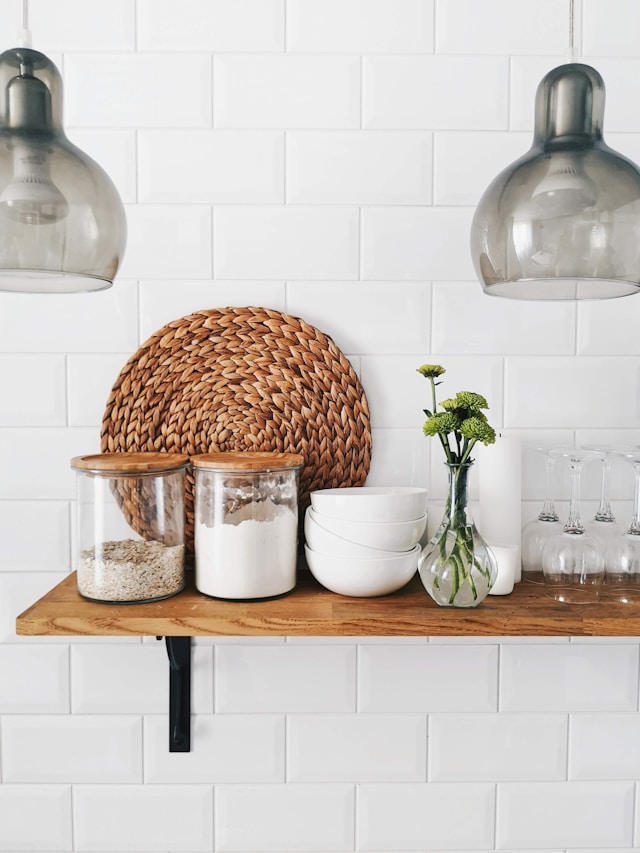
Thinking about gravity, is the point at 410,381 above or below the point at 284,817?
above

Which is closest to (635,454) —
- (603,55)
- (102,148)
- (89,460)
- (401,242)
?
(401,242)

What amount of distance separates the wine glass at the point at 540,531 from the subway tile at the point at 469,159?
419mm

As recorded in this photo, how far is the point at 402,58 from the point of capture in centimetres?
110

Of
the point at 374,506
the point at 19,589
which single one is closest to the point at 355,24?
the point at 374,506

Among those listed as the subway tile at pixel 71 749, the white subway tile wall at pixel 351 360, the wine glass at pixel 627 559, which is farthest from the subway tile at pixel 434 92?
the subway tile at pixel 71 749

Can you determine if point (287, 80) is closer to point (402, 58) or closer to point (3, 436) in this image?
point (402, 58)

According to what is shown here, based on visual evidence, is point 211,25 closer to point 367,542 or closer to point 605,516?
point 367,542

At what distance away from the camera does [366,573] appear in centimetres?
93

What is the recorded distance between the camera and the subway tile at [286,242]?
111 centimetres

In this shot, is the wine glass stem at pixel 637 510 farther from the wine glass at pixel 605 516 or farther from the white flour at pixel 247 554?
the white flour at pixel 247 554

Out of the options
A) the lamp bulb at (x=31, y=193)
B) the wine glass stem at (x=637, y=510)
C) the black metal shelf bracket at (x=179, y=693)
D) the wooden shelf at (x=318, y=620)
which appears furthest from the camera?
the black metal shelf bracket at (x=179, y=693)

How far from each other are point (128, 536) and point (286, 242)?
1.67ft

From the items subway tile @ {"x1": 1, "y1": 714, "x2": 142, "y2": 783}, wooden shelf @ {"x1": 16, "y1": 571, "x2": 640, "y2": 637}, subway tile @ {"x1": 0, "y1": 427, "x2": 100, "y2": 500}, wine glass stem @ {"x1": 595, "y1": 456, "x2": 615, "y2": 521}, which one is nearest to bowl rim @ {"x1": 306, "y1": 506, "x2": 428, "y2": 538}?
wooden shelf @ {"x1": 16, "y1": 571, "x2": 640, "y2": 637}

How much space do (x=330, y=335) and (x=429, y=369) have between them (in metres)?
0.23
